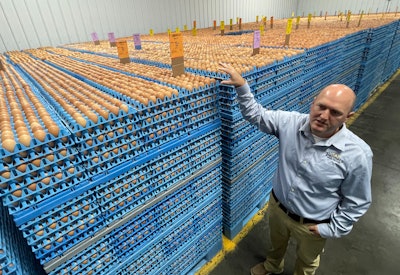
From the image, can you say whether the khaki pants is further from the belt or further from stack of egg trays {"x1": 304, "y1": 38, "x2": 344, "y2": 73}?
stack of egg trays {"x1": 304, "y1": 38, "x2": 344, "y2": 73}

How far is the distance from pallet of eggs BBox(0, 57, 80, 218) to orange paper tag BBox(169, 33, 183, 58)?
4.36ft

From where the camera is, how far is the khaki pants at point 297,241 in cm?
209

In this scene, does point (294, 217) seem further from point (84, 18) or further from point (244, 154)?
point (84, 18)

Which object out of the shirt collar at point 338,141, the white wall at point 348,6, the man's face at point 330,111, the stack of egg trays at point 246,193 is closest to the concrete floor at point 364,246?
the stack of egg trays at point 246,193

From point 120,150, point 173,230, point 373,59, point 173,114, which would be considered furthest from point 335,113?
point 373,59

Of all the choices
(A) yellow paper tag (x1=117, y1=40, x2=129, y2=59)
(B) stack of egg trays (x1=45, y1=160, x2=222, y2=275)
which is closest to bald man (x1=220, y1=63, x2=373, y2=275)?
(B) stack of egg trays (x1=45, y1=160, x2=222, y2=275)

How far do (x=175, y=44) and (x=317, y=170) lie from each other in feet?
5.97

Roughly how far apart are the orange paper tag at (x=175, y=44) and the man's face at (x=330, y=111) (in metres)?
1.48

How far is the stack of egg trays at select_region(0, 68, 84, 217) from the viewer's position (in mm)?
1241

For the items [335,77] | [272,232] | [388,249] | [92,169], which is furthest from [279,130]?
[335,77]

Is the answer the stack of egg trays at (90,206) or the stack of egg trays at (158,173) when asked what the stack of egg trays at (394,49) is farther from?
the stack of egg trays at (90,206)

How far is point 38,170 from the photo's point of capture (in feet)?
4.41

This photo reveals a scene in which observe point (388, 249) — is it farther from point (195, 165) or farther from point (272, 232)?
point (195, 165)

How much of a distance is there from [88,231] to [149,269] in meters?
0.89
